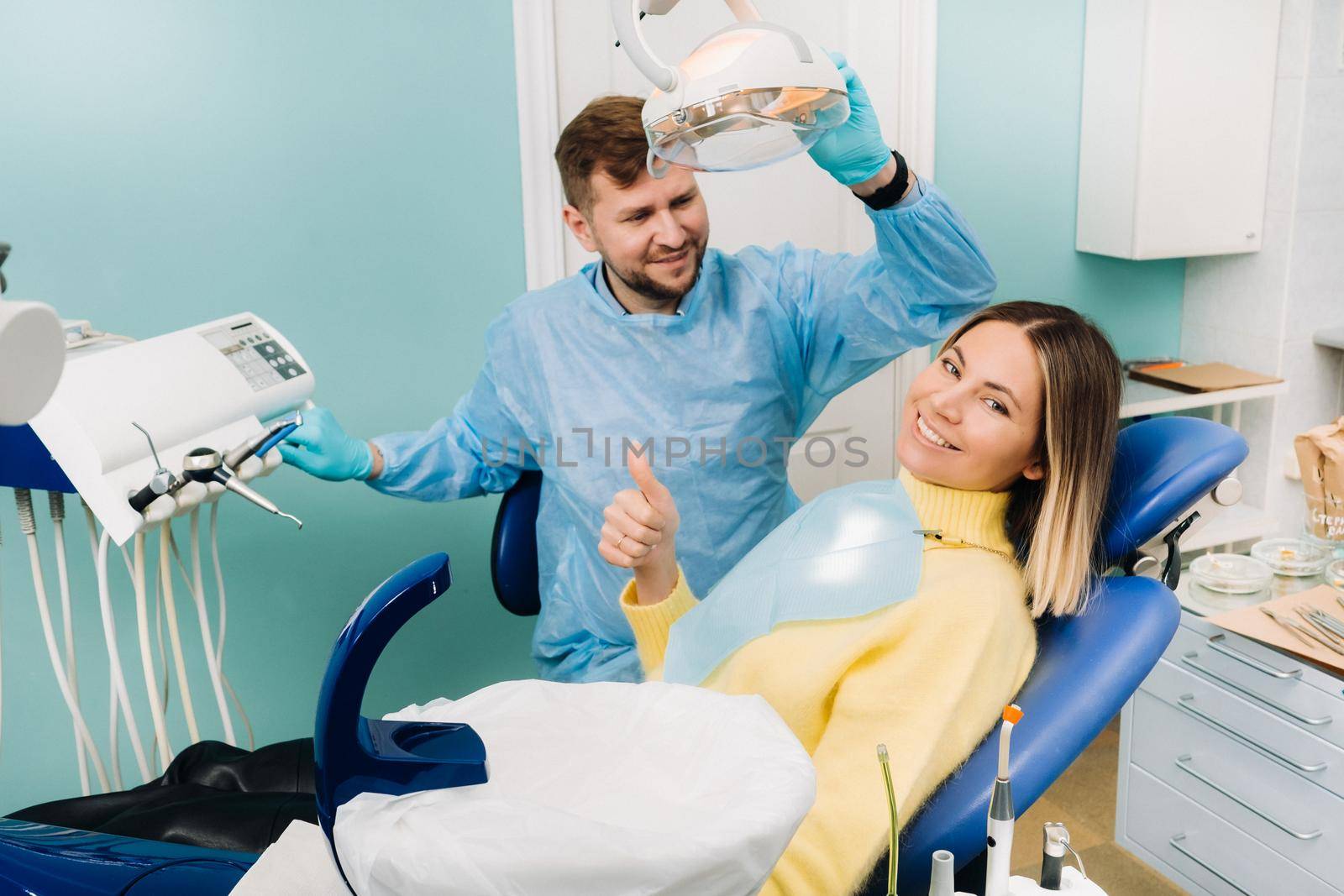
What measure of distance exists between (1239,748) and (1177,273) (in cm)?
131

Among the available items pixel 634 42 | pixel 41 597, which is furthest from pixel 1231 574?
pixel 41 597

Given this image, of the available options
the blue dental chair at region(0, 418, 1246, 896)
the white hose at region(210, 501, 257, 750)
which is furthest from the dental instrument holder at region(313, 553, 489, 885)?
the white hose at region(210, 501, 257, 750)

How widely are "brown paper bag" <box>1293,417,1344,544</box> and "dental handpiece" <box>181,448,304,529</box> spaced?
5.87 ft

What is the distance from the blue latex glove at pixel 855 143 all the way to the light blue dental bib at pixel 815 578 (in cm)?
42

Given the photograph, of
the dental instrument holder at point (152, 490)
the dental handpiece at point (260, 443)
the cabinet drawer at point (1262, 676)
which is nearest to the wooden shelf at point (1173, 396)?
the cabinet drawer at point (1262, 676)

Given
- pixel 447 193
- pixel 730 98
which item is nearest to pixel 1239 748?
pixel 730 98

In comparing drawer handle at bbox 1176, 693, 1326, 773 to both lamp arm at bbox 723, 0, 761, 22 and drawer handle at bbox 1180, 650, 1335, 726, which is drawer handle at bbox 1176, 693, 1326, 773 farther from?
lamp arm at bbox 723, 0, 761, 22

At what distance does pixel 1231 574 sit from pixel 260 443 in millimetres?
1644

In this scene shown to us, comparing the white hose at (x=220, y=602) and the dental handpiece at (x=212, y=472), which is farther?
the white hose at (x=220, y=602)

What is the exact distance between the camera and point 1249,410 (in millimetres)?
2713

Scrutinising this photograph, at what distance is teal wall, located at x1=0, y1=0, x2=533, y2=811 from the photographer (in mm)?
1901

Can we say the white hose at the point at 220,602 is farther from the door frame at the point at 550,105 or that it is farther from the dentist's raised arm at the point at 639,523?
the door frame at the point at 550,105

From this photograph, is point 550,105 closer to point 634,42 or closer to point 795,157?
point 795,157

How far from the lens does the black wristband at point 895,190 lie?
1.49 meters
